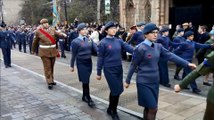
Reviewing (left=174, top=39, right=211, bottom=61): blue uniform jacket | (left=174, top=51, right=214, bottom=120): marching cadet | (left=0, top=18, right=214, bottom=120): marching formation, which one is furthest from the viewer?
(left=174, top=39, right=211, bottom=61): blue uniform jacket

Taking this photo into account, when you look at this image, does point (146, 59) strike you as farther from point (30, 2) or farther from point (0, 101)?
point (30, 2)

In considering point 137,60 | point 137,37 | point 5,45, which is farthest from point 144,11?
point 137,60

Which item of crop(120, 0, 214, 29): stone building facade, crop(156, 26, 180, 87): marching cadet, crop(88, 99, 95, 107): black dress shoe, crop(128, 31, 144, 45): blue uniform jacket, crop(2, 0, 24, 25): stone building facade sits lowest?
crop(88, 99, 95, 107): black dress shoe

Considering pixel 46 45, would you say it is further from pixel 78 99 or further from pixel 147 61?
pixel 147 61

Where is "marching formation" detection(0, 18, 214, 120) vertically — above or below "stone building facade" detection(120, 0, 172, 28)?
below

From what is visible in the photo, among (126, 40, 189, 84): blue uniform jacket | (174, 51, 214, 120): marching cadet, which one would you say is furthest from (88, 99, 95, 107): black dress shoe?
(174, 51, 214, 120): marching cadet

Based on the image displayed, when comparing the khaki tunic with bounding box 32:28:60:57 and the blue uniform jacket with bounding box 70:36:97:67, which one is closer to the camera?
the blue uniform jacket with bounding box 70:36:97:67

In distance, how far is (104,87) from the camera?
867 centimetres

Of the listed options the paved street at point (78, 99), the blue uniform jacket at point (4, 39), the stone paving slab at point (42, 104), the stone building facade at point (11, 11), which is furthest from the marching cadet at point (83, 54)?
the stone building facade at point (11, 11)

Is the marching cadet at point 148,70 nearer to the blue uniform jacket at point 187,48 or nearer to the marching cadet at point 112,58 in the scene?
the marching cadet at point 112,58

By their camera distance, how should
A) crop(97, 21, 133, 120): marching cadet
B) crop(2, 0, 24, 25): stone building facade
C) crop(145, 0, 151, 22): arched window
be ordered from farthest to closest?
crop(2, 0, 24, 25): stone building facade → crop(145, 0, 151, 22): arched window → crop(97, 21, 133, 120): marching cadet

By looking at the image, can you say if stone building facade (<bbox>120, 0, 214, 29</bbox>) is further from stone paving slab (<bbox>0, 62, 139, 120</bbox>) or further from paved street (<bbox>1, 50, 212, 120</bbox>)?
stone paving slab (<bbox>0, 62, 139, 120</bbox>)

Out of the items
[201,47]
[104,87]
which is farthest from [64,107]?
[201,47]

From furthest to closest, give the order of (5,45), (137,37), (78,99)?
1. (5,45)
2. (137,37)
3. (78,99)
